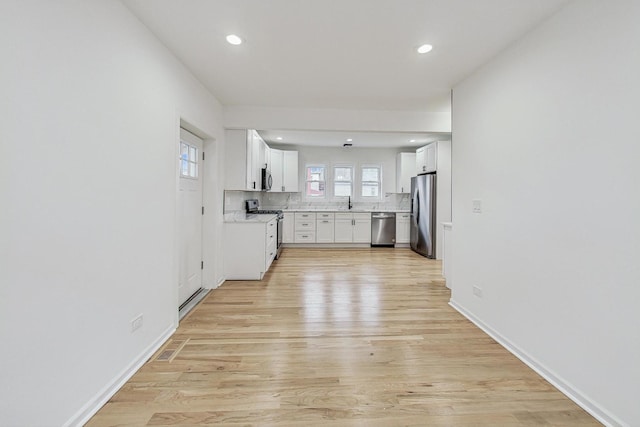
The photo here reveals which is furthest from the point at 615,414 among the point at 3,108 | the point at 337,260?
the point at 337,260

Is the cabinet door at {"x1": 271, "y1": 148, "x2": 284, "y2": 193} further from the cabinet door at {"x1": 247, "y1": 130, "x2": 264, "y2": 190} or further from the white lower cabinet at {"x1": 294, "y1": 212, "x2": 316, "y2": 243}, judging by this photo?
the cabinet door at {"x1": 247, "y1": 130, "x2": 264, "y2": 190}

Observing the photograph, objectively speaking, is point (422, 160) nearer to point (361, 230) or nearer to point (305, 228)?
point (361, 230)

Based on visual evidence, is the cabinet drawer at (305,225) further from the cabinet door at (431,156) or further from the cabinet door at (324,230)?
the cabinet door at (431,156)

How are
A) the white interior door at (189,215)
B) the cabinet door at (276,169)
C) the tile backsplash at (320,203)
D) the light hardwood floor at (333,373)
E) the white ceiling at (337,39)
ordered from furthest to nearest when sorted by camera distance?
the tile backsplash at (320,203) < the cabinet door at (276,169) < the white interior door at (189,215) < the white ceiling at (337,39) < the light hardwood floor at (333,373)

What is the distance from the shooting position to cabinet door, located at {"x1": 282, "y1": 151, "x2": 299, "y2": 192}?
259 inches

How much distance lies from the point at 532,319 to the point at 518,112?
1556 millimetres

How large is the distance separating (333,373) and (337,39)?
2506 millimetres

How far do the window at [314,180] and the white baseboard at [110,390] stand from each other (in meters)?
5.26

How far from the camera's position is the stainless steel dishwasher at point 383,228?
259 inches

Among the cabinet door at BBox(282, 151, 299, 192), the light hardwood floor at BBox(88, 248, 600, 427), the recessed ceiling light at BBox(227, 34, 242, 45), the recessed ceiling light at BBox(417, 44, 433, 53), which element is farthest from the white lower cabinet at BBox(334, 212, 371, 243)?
the recessed ceiling light at BBox(227, 34, 242, 45)

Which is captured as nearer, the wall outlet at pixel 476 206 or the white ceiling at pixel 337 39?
the white ceiling at pixel 337 39

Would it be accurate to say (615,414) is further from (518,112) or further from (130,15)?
(130,15)

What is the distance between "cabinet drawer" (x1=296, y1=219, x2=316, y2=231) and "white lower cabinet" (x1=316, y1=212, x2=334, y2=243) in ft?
0.31

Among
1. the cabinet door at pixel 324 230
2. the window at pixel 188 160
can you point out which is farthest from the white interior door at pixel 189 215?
the cabinet door at pixel 324 230
